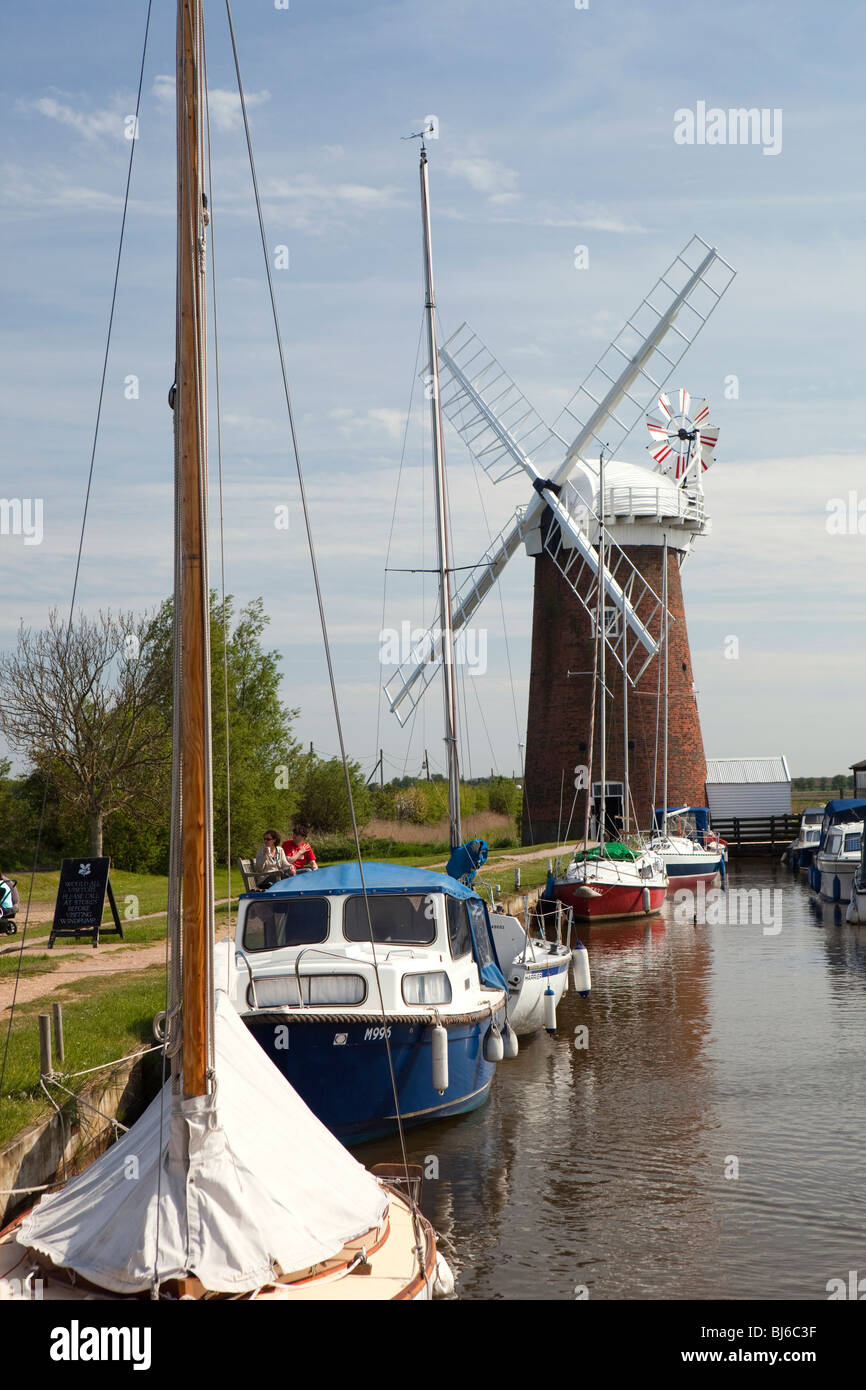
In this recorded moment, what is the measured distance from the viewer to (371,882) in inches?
536

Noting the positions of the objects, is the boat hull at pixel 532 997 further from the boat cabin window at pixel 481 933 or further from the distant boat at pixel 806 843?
the distant boat at pixel 806 843

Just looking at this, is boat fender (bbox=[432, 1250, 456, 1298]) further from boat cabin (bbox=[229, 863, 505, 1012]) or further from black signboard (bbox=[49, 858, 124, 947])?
black signboard (bbox=[49, 858, 124, 947])

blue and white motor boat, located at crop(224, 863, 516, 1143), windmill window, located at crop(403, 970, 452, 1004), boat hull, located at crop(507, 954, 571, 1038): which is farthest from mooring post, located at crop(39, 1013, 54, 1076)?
boat hull, located at crop(507, 954, 571, 1038)

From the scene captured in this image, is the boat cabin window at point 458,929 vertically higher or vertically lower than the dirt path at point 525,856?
higher

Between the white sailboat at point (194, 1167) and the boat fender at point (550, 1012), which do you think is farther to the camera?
the boat fender at point (550, 1012)

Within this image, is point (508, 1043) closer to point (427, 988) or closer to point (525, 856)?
point (427, 988)

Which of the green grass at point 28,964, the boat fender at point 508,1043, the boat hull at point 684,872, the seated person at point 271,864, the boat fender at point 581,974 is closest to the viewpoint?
the boat fender at point 508,1043

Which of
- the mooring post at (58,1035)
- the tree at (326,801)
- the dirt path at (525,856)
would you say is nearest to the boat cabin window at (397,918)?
the mooring post at (58,1035)

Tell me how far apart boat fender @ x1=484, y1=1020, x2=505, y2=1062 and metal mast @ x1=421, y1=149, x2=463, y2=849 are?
20.5ft

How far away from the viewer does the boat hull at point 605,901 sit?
32.1 metres

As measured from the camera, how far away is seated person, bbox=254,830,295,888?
1672cm

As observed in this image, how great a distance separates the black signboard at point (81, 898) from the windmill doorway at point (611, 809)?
89.6 ft

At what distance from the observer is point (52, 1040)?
12102 millimetres
